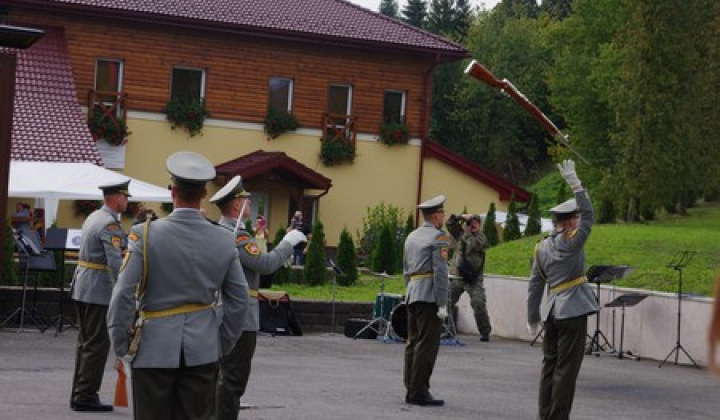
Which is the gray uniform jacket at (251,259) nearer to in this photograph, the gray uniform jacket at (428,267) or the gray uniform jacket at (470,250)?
the gray uniform jacket at (428,267)

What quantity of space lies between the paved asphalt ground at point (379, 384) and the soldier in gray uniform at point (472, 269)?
1626 mm

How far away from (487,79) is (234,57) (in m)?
33.5

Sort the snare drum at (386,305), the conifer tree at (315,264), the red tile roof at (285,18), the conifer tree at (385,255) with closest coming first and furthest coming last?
the snare drum at (386,305) < the conifer tree at (315,264) < the conifer tree at (385,255) < the red tile roof at (285,18)

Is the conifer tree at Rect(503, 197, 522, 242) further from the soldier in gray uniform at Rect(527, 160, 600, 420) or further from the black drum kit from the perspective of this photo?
the soldier in gray uniform at Rect(527, 160, 600, 420)

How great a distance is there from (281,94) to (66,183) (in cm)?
1778

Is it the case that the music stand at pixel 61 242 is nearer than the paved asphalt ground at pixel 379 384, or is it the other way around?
the paved asphalt ground at pixel 379 384

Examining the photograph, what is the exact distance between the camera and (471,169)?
1951 inches

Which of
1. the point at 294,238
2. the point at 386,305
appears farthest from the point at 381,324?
the point at 294,238

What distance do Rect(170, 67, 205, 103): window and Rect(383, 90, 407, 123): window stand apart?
618 cm

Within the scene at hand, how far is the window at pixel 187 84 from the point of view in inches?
1779

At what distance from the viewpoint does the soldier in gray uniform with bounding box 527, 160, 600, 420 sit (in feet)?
44.0

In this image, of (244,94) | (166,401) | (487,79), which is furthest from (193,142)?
(166,401)

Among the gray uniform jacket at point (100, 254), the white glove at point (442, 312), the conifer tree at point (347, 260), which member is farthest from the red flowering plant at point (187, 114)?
the gray uniform jacket at point (100, 254)

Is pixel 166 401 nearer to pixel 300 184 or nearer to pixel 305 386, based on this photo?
pixel 305 386
